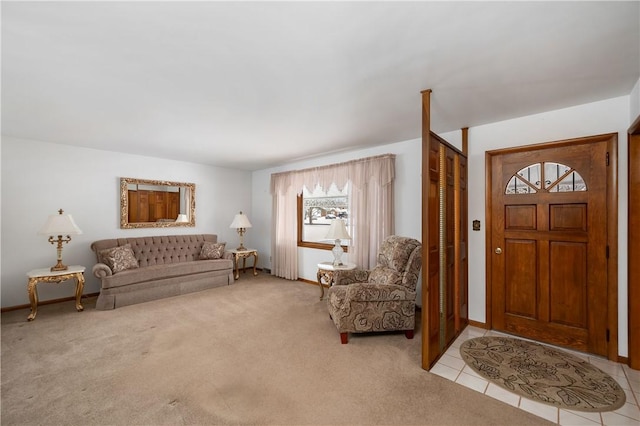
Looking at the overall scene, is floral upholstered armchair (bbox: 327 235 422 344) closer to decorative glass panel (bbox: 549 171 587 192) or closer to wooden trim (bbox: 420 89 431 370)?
wooden trim (bbox: 420 89 431 370)

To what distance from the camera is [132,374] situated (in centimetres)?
230

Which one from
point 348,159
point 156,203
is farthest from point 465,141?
point 156,203

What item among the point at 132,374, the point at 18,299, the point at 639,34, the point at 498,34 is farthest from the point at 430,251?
the point at 18,299

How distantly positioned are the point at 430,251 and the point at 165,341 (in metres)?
2.81

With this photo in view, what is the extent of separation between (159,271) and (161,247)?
2.53ft

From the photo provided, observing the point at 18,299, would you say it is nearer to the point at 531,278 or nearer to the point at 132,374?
the point at 132,374

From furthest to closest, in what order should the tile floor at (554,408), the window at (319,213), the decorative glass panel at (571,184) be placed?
the window at (319,213)
the decorative glass panel at (571,184)
the tile floor at (554,408)

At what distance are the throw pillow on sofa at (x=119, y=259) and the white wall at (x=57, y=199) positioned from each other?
1.98ft

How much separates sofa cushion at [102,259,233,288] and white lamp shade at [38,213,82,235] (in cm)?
81

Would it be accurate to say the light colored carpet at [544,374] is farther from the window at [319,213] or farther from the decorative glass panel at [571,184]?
the window at [319,213]

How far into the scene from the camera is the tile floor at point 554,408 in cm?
180

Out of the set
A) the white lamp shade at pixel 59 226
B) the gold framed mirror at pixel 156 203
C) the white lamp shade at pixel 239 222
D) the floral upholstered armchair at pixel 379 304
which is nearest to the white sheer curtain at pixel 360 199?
the white lamp shade at pixel 239 222

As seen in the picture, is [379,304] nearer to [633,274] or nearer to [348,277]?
[348,277]

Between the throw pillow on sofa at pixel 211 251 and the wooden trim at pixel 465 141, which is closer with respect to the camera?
the wooden trim at pixel 465 141
